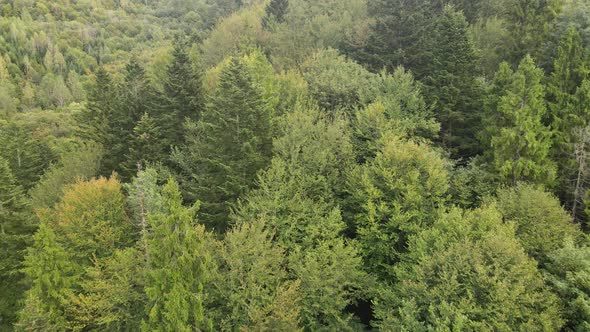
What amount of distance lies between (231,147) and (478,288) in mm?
21073

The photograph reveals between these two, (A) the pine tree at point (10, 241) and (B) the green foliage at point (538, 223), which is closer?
(B) the green foliage at point (538, 223)

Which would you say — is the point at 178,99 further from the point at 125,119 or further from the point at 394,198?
the point at 394,198

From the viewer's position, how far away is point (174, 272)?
65.2ft

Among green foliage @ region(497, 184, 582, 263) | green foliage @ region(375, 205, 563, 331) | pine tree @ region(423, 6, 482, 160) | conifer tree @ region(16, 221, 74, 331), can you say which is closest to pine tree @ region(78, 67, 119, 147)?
conifer tree @ region(16, 221, 74, 331)

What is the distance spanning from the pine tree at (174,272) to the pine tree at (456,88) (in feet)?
87.5

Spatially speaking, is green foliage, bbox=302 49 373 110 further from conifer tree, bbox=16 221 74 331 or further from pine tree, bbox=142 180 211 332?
conifer tree, bbox=16 221 74 331

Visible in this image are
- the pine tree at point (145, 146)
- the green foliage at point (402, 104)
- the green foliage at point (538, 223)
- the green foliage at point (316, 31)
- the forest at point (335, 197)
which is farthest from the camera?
the green foliage at point (316, 31)

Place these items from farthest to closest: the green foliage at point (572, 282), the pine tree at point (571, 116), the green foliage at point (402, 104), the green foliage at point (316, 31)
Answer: the green foliage at point (316, 31)
the green foliage at point (402, 104)
the pine tree at point (571, 116)
the green foliage at point (572, 282)

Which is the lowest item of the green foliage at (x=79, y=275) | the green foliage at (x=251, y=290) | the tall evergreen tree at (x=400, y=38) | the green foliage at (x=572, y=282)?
the green foliage at (x=79, y=275)

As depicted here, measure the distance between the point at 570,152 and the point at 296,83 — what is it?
2644 centimetres

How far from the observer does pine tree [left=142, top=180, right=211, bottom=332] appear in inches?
771

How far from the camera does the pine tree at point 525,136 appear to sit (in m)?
29.7

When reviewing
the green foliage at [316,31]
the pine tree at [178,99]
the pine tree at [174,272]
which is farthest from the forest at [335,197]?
the green foliage at [316,31]

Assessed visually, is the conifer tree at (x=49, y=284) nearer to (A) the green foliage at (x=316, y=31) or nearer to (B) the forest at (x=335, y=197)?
(B) the forest at (x=335, y=197)
